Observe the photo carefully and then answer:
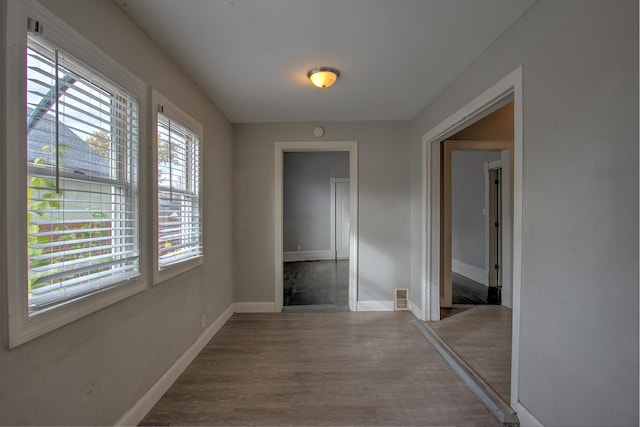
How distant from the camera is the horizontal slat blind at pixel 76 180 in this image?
113 centimetres

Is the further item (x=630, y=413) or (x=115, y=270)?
(x=115, y=270)

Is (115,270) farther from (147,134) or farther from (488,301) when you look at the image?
(488,301)

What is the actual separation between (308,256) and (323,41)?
5.90 meters

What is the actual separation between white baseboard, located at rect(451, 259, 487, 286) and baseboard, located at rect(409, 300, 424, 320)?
2020mm

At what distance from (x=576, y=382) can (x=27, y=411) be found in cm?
234

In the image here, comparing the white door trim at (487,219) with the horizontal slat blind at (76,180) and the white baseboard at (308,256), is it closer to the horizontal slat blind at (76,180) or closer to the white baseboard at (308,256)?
the white baseboard at (308,256)

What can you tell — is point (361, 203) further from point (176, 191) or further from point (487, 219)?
point (487, 219)

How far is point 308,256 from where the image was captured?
740 centimetres

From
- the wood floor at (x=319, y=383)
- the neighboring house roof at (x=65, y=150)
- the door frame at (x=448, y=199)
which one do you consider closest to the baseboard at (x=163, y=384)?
the wood floor at (x=319, y=383)

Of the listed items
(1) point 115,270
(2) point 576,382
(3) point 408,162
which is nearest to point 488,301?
(3) point 408,162

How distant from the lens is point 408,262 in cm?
373

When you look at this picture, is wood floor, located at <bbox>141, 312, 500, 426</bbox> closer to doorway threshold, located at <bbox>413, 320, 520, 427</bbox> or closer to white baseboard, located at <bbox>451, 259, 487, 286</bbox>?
doorway threshold, located at <bbox>413, 320, 520, 427</bbox>

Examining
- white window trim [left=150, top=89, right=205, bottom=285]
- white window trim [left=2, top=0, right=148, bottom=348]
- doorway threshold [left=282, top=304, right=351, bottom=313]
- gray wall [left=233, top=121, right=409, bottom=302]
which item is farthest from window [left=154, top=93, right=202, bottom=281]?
doorway threshold [left=282, top=304, right=351, bottom=313]

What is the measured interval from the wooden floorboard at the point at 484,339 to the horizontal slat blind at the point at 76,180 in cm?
262
